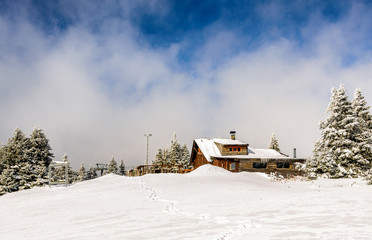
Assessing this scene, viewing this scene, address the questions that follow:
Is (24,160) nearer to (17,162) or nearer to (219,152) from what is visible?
(17,162)

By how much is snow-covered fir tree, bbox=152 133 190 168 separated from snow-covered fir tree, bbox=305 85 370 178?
3851 centimetres

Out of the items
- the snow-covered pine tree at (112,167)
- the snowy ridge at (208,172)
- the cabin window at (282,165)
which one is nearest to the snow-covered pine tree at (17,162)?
the snowy ridge at (208,172)

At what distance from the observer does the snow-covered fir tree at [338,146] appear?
842 inches

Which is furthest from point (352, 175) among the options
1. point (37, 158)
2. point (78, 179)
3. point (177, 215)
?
point (78, 179)

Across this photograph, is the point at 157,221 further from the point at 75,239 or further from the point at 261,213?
the point at 261,213

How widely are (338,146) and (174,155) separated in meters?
41.0

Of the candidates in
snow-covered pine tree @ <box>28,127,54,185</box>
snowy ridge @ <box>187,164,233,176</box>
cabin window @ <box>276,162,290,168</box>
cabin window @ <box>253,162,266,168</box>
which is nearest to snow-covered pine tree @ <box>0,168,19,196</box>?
snow-covered pine tree @ <box>28,127,54,185</box>

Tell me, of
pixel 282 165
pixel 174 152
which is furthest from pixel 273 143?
pixel 174 152

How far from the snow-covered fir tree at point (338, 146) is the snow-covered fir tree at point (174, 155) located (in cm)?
3851

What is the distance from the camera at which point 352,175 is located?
21000 millimetres

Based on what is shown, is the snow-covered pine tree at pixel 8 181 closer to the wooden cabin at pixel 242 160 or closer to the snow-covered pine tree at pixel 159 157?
the wooden cabin at pixel 242 160

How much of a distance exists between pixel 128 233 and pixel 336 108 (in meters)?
23.2

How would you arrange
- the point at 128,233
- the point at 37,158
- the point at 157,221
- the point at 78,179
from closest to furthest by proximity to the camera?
the point at 128,233
the point at 157,221
the point at 37,158
the point at 78,179

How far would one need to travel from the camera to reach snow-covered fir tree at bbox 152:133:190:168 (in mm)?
59062
